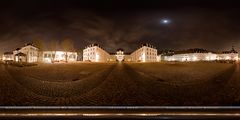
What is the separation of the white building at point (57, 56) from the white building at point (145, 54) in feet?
9.97

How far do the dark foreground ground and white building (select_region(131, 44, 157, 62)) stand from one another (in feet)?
2.74

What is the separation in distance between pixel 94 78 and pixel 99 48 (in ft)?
5.92

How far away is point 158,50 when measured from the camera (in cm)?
1449

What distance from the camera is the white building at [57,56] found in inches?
519

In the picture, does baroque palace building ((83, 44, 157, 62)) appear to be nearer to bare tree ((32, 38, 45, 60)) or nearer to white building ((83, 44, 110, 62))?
white building ((83, 44, 110, 62))

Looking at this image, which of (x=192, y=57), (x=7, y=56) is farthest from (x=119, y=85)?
(x=7, y=56)

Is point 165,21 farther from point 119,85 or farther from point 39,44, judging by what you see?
point 39,44

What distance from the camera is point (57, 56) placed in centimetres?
1334

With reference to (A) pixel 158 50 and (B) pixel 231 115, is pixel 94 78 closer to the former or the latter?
(A) pixel 158 50

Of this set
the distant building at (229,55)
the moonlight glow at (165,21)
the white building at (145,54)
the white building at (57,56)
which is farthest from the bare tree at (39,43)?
the distant building at (229,55)

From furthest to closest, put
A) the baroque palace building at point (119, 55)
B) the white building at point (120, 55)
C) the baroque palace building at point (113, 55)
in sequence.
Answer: the white building at point (120, 55) → the baroque palace building at point (119, 55) → the baroque palace building at point (113, 55)

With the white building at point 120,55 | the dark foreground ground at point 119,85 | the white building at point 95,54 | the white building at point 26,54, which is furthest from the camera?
the white building at point 120,55

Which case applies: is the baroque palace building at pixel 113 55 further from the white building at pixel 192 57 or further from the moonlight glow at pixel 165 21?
the moonlight glow at pixel 165 21

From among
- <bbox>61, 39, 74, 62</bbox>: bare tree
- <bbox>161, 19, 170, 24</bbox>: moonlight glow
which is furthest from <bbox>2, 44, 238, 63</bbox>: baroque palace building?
<bbox>161, 19, 170, 24</bbox>: moonlight glow
